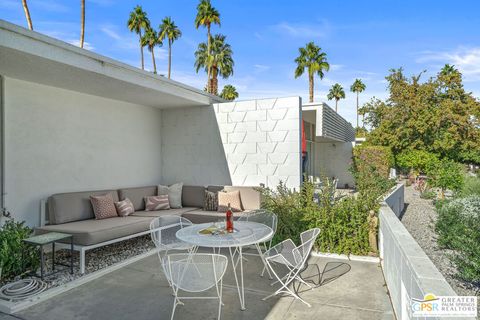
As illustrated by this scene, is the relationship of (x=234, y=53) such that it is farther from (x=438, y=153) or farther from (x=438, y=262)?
(x=438, y=262)

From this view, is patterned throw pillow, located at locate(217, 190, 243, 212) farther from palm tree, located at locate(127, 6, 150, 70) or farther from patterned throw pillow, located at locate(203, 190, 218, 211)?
palm tree, located at locate(127, 6, 150, 70)

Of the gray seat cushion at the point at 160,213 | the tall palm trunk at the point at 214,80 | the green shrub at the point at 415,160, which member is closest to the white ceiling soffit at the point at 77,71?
the gray seat cushion at the point at 160,213

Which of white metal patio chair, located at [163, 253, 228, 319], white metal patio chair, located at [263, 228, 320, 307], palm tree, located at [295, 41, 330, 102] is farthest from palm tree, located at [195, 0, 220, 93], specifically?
white metal patio chair, located at [163, 253, 228, 319]

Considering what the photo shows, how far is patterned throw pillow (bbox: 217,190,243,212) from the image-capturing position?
6043 millimetres

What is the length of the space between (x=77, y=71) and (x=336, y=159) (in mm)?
13408

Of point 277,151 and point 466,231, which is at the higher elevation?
point 277,151

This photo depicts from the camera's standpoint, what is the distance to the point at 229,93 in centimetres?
2302

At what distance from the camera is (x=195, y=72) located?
63.1 feet

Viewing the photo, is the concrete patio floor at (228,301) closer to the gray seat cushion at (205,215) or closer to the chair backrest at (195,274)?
the chair backrest at (195,274)

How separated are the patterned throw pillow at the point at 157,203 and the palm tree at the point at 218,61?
10.9 metres

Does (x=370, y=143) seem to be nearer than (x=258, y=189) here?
No

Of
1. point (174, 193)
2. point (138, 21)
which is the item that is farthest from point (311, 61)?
point (174, 193)

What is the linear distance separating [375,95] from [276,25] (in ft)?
40.5

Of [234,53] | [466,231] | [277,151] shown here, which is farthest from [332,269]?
[234,53]
